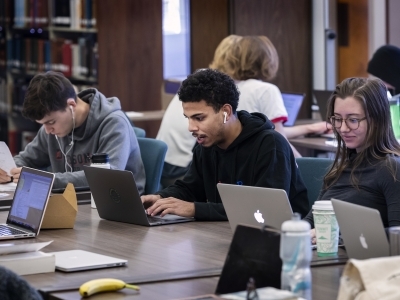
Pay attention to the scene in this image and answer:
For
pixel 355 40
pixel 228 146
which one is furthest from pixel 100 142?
pixel 355 40

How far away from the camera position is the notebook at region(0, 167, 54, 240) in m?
2.80

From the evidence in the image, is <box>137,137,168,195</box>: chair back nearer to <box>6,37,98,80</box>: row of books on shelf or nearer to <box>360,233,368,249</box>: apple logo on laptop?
<box>360,233,368,249</box>: apple logo on laptop

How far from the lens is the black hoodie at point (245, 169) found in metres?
3.01

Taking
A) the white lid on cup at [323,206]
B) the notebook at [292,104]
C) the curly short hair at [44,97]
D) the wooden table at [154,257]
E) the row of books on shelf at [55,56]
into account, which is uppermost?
the row of books on shelf at [55,56]

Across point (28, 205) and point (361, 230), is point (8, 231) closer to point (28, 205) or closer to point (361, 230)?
point (28, 205)

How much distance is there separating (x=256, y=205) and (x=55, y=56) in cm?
494

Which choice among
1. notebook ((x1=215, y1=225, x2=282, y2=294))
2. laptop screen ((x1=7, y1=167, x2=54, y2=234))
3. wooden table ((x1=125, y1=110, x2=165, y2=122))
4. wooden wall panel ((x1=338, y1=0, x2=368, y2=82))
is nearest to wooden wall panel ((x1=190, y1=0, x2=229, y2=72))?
wooden table ((x1=125, y1=110, x2=165, y2=122))

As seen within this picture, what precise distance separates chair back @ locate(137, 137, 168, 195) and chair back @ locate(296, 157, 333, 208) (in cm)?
80

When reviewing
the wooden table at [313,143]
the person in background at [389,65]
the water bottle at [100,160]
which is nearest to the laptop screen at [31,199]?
the water bottle at [100,160]

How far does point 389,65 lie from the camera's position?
5.42 m

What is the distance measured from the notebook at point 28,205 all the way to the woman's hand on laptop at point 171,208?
1.34 feet

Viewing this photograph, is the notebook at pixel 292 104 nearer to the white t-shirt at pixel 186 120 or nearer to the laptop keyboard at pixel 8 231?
the white t-shirt at pixel 186 120

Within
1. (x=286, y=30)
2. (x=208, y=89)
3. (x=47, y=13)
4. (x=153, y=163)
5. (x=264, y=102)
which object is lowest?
(x=153, y=163)

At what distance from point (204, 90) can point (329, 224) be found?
84 centimetres
